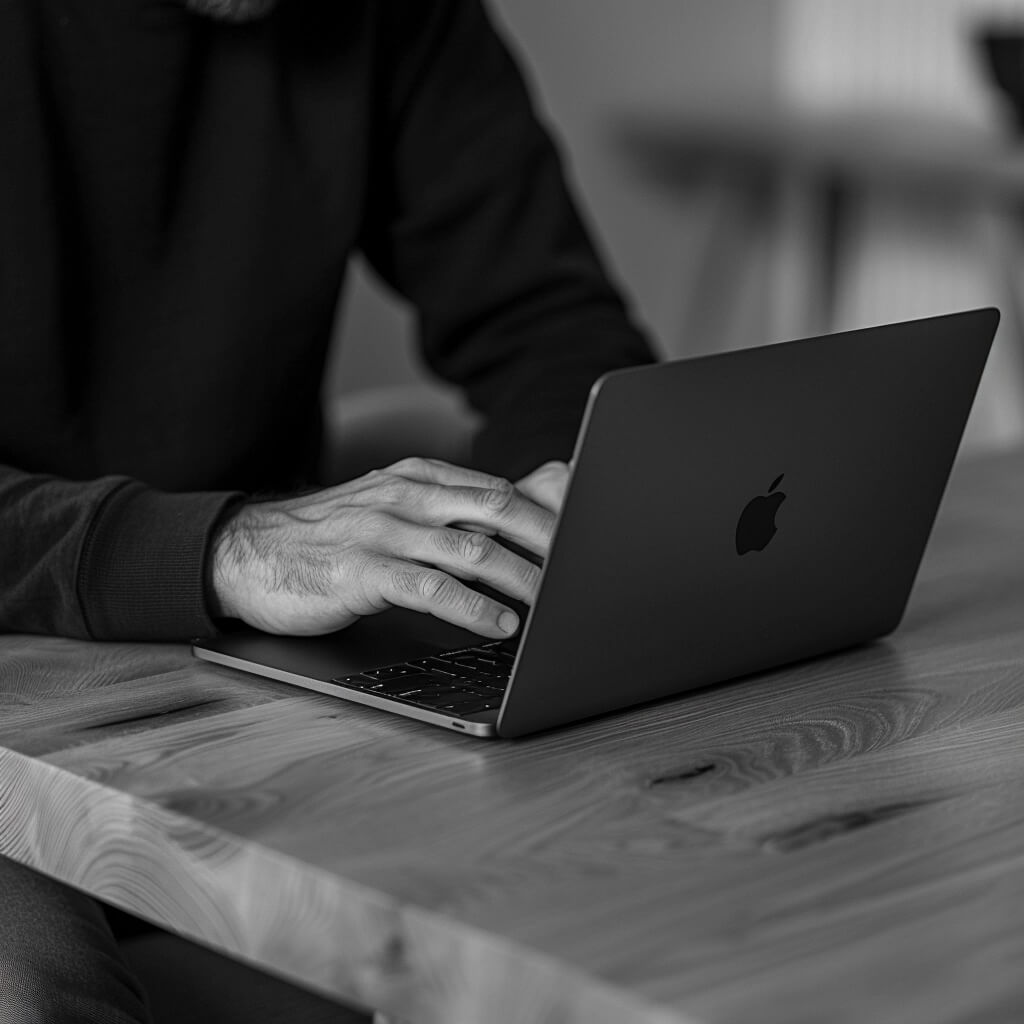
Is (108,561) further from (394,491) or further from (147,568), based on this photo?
(394,491)

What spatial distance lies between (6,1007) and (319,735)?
20 centimetres

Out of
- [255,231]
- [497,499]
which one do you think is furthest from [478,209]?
[497,499]

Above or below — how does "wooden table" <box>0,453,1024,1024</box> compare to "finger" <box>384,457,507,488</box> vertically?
below

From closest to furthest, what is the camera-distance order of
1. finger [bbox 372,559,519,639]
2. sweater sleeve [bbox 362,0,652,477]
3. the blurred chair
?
1. finger [bbox 372,559,519,639]
2. the blurred chair
3. sweater sleeve [bbox 362,0,652,477]

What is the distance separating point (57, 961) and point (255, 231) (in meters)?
0.72

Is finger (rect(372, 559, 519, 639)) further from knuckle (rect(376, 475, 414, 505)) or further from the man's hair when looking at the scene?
the man's hair

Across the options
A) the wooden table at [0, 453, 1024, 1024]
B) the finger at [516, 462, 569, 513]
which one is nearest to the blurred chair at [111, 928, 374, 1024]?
the wooden table at [0, 453, 1024, 1024]

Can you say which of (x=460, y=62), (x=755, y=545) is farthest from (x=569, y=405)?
(x=755, y=545)

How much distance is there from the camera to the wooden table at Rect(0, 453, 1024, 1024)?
539mm

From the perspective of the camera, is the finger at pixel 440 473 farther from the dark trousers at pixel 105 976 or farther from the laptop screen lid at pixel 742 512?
the dark trousers at pixel 105 976

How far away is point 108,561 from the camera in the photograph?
938mm

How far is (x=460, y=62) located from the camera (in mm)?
1550

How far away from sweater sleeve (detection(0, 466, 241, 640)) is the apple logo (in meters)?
0.30

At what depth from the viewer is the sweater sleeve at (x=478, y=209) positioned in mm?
1515
